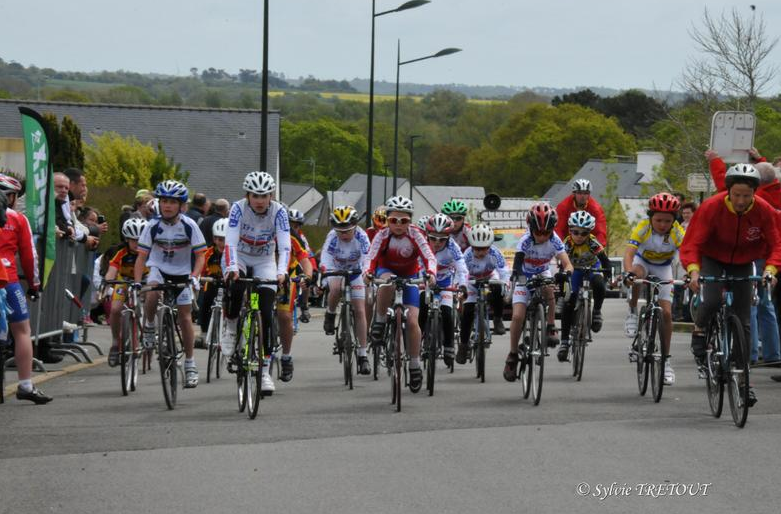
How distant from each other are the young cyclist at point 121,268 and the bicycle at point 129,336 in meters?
0.73

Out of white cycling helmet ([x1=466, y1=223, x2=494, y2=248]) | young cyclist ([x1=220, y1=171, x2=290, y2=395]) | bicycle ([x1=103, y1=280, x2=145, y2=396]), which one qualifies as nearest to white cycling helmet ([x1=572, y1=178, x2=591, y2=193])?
white cycling helmet ([x1=466, y1=223, x2=494, y2=248])

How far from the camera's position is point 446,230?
53.4ft

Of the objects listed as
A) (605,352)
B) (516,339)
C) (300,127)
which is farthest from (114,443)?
(300,127)

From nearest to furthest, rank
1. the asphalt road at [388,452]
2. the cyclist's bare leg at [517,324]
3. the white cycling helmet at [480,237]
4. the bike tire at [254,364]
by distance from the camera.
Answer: the asphalt road at [388,452] → the bike tire at [254,364] → the cyclist's bare leg at [517,324] → the white cycling helmet at [480,237]

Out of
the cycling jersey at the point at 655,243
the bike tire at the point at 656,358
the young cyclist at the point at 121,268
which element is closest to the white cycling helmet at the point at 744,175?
the bike tire at the point at 656,358

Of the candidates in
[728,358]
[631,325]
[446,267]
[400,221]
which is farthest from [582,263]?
[728,358]

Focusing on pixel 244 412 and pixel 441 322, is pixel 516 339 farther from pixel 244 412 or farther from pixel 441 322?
pixel 244 412

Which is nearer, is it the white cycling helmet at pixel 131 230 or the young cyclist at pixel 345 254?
the white cycling helmet at pixel 131 230

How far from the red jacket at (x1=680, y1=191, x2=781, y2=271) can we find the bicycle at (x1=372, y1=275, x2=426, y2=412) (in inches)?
98.5

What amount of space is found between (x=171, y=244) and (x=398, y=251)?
2.08 meters

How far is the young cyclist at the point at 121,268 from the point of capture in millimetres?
15547

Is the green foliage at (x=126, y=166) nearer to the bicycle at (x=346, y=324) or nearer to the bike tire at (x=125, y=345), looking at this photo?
the bicycle at (x=346, y=324)

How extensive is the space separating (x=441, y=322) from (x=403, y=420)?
381 cm

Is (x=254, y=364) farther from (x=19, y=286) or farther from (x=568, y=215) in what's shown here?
(x=568, y=215)
